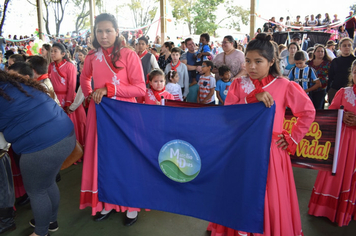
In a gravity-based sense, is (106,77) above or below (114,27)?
below

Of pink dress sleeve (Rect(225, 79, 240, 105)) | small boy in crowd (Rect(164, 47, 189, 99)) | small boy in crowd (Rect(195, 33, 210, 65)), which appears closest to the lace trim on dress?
pink dress sleeve (Rect(225, 79, 240, 105))

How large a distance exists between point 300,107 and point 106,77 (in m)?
1.73

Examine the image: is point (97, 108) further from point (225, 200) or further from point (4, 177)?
point (225, 200)

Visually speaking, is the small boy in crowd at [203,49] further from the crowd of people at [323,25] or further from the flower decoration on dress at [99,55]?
the crowd of people at [323,25]

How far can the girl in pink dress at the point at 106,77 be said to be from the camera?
267 centimetres

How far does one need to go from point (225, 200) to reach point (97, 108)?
1360 mm

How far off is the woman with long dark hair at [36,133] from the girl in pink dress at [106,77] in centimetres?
34

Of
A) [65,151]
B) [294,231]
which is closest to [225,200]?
[294,231]

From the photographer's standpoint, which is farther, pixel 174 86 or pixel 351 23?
pixel 351 23

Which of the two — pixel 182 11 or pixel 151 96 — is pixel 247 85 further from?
pixel 182 11

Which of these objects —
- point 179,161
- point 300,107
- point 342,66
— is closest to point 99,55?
point 179,161

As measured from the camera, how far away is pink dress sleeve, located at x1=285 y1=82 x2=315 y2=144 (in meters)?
2.04

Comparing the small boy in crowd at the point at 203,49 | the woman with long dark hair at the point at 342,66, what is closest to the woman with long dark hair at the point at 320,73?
the woman with long dark hair at the point at 342,66

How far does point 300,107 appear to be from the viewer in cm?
205
